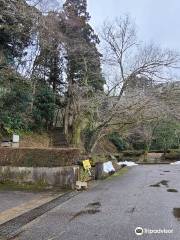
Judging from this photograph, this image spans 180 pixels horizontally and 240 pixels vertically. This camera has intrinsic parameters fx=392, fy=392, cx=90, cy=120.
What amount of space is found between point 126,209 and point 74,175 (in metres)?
4.61

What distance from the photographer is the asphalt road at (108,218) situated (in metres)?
6.88

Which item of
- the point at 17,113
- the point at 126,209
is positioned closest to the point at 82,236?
the point at 126,209

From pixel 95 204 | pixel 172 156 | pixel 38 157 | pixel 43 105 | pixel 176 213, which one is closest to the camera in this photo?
pixel 176 213

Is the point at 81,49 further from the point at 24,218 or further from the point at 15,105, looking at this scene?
the point at 24,218

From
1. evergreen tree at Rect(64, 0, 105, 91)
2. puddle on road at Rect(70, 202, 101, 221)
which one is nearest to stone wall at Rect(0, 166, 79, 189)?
puddle on road at Rect(70, 202, 101, 221)

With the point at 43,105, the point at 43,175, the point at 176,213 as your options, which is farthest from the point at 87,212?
the point at 43,105

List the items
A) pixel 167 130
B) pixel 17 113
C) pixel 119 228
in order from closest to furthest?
1. pixel 119 228
2. pixel 17 113
3. pixel 167 130

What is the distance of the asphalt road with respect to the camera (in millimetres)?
6883

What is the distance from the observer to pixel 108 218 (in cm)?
845

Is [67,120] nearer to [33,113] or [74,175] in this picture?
[33,113]

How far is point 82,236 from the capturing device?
6812 millimetres

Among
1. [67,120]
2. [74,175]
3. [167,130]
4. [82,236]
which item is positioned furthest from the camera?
[167,130]

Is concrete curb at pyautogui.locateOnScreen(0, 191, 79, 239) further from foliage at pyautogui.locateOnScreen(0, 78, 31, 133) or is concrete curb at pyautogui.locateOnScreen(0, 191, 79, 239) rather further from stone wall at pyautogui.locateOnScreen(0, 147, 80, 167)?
foliage at pyautogui.locateOnScreen(0, 78, 31, 133)

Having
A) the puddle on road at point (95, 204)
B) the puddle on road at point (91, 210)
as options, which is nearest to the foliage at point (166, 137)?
the puddle on road at point (95, 204)
